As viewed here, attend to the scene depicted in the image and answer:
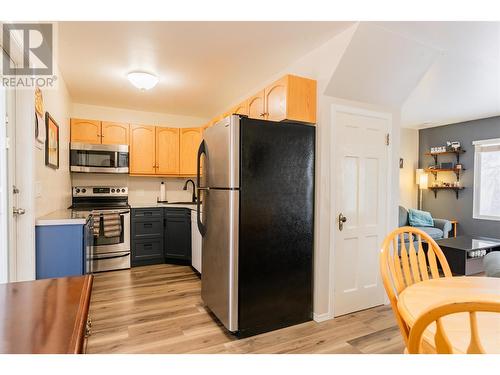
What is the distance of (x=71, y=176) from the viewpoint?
4.05 meters

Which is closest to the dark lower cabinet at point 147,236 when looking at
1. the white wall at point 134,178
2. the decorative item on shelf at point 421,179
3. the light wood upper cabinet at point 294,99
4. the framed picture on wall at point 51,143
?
the white wall at point 134,178

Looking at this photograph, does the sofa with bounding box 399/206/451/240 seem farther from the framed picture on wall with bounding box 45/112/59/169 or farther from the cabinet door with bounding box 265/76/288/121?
the framed picture on wall with bounding box 45/112/59/169

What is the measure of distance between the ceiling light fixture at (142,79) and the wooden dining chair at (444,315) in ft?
10.0

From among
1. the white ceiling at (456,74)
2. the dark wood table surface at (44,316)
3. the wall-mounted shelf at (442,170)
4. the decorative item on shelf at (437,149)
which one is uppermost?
the white ceiling at (456,74)

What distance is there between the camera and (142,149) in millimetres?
4301

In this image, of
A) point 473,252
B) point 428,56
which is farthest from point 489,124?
point 428,56

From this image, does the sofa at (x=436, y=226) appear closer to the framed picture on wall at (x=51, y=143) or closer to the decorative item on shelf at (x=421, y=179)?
the decorative item on shelf at (x=421, y=179)

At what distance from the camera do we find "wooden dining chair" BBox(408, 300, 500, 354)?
625mm

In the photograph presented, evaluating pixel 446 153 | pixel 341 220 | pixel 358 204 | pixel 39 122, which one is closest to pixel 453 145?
pixel 446 153

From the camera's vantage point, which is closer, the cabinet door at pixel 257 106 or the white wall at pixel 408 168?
the cabinet door at pixel 257 106

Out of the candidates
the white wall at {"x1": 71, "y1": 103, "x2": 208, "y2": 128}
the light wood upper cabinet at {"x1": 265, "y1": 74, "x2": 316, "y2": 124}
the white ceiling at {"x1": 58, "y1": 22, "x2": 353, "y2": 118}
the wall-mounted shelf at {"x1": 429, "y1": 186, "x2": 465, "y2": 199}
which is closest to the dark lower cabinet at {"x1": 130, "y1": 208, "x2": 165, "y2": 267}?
the white wall at {"x1": 71, "y1": 103, "x2": 208, "y2": 128}

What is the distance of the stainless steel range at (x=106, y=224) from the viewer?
11.7ft
